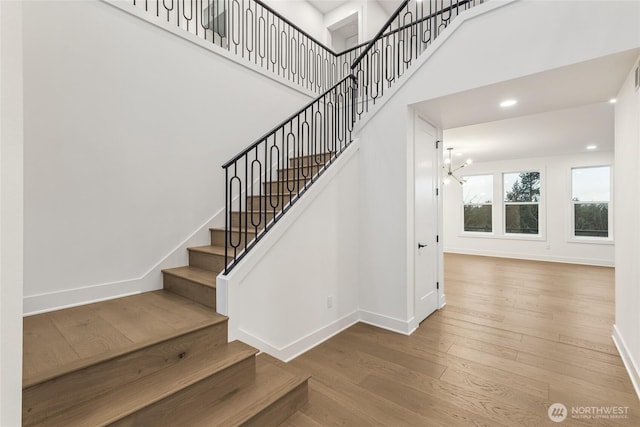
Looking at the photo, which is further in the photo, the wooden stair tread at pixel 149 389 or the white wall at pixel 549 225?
the white wall at pixel 549 225

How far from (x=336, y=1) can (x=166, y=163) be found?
5.41 metres

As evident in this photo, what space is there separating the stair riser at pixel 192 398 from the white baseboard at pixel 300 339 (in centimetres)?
30

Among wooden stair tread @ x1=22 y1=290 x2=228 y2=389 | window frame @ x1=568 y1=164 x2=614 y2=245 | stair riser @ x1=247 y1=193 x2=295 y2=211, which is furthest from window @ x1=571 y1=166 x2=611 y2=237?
wooden stair tread @ x1=22 y1=290 x2=228 y2=389

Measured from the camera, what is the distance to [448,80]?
2799mm

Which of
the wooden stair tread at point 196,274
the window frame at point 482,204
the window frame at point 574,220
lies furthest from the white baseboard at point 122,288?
the window frame at point 574,220

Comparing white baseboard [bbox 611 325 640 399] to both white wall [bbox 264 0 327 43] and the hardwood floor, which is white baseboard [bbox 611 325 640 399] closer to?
the hardwood floor

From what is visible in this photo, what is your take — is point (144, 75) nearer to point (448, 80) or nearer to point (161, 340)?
point (161, 340)

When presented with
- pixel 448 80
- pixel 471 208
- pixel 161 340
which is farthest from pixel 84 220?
pixel 471 208

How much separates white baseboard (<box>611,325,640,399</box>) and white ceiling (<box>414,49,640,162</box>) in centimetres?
227

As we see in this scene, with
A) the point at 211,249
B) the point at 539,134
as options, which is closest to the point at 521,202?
the point at 539,134

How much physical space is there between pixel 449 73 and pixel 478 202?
6.83 m

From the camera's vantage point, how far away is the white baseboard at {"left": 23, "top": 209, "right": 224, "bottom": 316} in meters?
2.23

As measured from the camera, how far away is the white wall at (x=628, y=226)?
2180 millimetres
